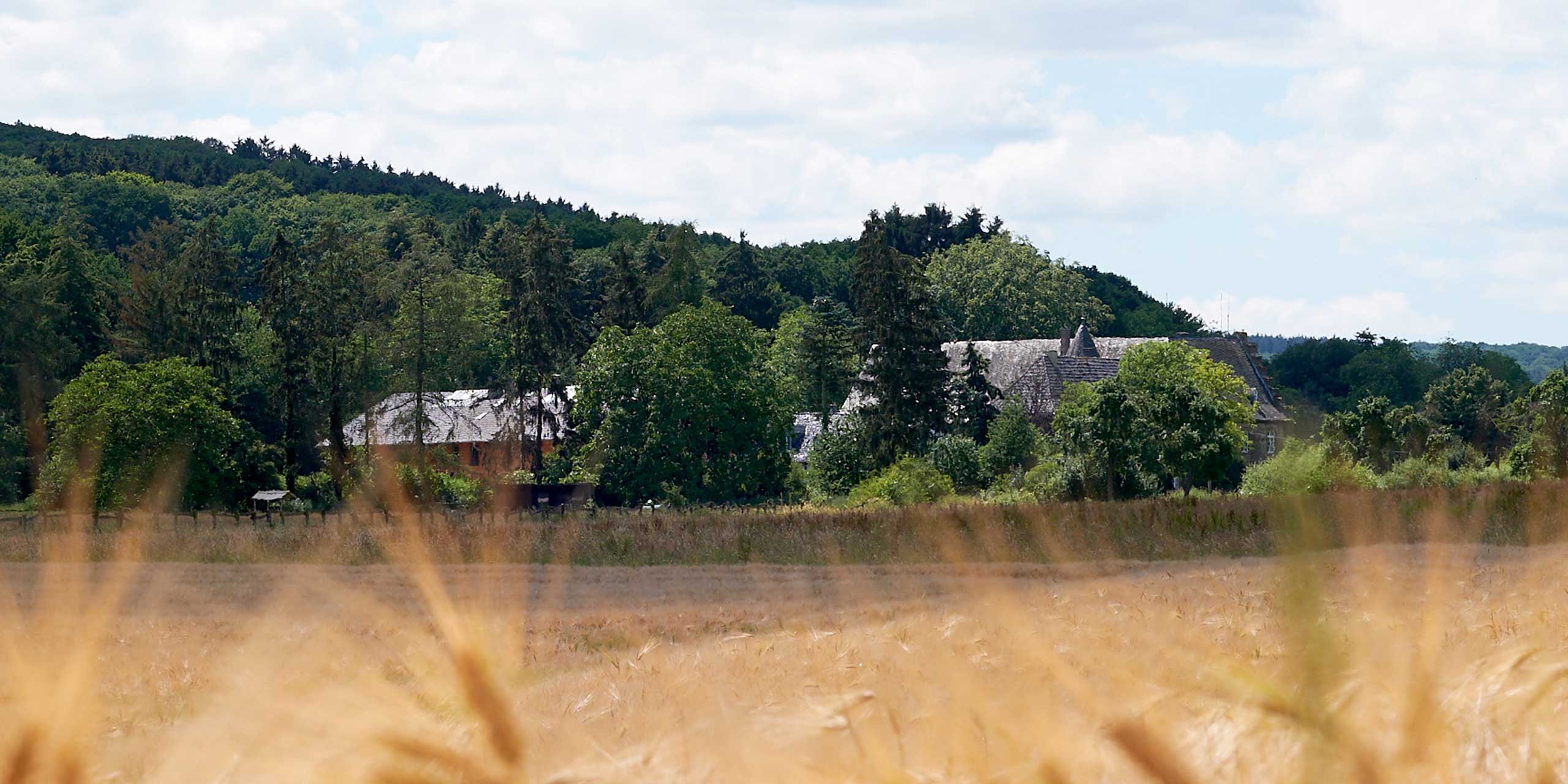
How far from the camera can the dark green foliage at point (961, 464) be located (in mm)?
60219

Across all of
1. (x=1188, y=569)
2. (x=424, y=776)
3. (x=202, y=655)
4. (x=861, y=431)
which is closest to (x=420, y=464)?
(x=861, y=431)

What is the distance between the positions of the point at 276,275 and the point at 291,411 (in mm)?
7312

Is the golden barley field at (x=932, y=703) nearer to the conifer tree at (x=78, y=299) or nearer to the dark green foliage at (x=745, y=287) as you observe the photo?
the conifer tree at (x=78, y=299)

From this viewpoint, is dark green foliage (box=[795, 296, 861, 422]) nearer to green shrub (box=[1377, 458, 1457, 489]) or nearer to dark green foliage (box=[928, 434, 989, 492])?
dark green foliage (box=[928, 434, 989, 492])

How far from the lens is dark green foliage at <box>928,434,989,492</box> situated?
6022 cm

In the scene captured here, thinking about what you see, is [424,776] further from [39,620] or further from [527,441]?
[527,441]

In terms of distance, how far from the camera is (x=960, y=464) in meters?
60.6

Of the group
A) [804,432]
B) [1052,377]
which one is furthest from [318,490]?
[1052,377]

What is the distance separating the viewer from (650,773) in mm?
4066

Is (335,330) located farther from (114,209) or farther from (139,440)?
(114,209)

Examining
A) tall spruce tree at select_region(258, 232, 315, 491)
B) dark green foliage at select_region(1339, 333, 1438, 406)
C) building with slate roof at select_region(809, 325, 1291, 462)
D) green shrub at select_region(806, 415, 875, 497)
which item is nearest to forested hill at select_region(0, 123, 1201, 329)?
dark green foliage at select_region(1339, 333, 1438, 406)

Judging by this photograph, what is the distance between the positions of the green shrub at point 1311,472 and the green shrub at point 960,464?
35.7 feet

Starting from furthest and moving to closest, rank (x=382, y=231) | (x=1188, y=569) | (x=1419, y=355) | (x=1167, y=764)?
(x=1419, y=355), (x=382, y=231), (x=1188, y=569), (x=1167, y=764)

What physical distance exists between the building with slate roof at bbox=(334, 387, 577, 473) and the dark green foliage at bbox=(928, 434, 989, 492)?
947 inches
